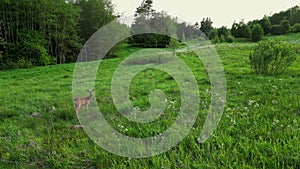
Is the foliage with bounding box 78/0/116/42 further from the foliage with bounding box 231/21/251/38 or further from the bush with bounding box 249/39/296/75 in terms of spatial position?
the bush with bounding box 249/39/296/75

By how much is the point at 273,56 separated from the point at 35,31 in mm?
31771

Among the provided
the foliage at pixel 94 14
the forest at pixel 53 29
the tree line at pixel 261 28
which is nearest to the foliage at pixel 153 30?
the forest at pixel 53 29

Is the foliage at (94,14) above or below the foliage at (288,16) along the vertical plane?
below

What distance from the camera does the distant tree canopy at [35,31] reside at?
28000mm

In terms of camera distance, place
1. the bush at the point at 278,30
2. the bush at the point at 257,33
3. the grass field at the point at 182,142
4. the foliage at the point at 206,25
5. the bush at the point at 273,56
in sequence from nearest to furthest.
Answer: the grass field at the point at 182,142
the bush at the point at 273,56
the bush at the point at 257,33
the bush at the point at 278,30
the foliage at the point at 206,25

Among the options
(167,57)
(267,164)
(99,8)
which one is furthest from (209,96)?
(99,8)

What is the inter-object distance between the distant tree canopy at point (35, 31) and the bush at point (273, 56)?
85.2 ft

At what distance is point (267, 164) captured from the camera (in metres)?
2.57

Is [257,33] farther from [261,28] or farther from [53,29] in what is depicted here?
[53,29]

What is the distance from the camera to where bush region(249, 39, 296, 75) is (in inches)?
340

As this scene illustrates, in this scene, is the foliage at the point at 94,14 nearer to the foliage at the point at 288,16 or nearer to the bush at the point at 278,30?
the bush at the point at 278,30

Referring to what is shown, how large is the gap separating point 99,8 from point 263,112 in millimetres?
39328

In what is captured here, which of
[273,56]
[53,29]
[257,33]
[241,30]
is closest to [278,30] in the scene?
[241,30]

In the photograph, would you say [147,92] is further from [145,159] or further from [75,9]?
[75,9]
